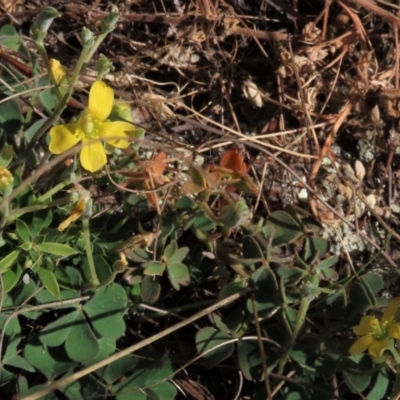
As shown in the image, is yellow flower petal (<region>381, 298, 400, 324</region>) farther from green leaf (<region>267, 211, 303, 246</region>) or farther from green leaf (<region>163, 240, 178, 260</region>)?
green leaf (<region>163, 240, 178, 260</region>)

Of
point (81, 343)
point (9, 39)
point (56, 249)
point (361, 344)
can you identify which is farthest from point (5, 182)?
point (361, 344)

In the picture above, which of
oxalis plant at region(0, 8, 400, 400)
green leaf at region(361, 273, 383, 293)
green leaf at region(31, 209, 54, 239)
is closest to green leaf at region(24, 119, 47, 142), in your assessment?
oxalis plant at region(0, 8, 400, 400)

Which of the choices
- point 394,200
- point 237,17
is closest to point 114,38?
point 237,17

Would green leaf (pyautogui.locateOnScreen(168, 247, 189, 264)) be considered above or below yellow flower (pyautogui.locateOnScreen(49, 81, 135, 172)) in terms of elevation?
below

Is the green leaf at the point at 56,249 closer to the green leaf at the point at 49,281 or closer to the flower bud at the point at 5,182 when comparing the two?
the green leaf at the point at 49,281

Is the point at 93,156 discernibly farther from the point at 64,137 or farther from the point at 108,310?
the point at 108,310

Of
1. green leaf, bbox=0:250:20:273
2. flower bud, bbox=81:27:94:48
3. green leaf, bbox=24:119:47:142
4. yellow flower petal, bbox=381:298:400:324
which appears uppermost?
flower bud, bbox=81:27:94:48

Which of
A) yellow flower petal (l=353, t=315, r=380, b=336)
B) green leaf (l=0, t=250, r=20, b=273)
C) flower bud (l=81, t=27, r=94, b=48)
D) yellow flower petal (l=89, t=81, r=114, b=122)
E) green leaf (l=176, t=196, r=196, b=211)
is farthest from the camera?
green leaf (l=176, t=196, r=196, b=211)

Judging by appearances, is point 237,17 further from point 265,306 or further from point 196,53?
point 265,306

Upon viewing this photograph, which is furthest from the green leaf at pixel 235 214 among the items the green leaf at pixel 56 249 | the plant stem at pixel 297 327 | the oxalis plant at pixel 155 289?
the green leaf at pixel 56 249
